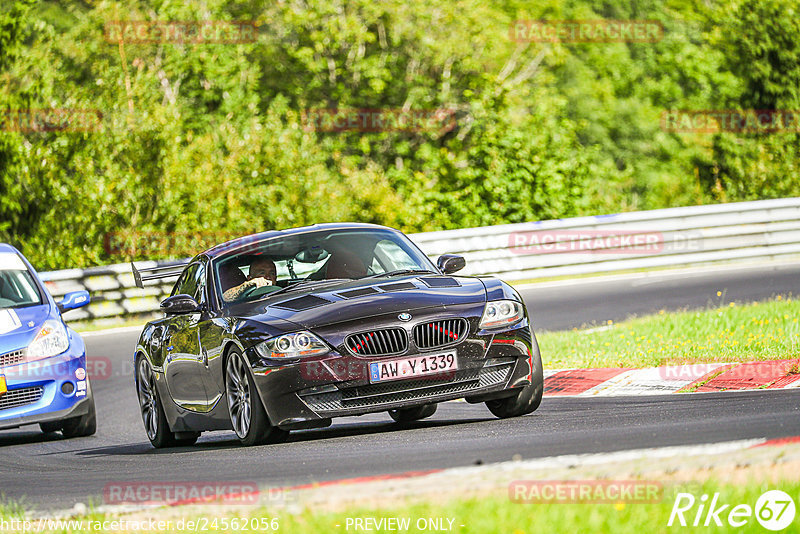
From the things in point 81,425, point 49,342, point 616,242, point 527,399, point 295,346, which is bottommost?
point 616,242

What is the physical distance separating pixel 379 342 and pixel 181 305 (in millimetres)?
1799

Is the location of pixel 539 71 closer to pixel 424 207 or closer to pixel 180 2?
pixel 180 2

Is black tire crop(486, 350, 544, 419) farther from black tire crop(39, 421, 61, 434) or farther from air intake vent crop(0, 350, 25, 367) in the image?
black tire crop(39, 421, 61, 434)

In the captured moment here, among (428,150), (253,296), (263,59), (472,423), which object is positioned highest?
(253,296)

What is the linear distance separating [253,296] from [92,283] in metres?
10.7

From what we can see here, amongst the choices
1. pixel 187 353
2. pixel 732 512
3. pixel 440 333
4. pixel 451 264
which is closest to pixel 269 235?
pixel 187 353

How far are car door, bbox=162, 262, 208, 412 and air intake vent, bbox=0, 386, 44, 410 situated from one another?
1738 millimetres

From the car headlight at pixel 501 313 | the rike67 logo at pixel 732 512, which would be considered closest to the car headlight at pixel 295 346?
the car headlight at pixel 501 313

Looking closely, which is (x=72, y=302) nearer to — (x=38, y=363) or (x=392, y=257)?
(x=38, y=363)

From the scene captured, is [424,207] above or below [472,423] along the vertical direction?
below

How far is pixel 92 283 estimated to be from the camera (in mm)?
18891

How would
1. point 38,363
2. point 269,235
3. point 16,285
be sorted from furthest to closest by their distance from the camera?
point 16,285, point 38,363, point 269,235

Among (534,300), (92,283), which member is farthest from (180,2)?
(534,300)

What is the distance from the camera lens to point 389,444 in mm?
7504
